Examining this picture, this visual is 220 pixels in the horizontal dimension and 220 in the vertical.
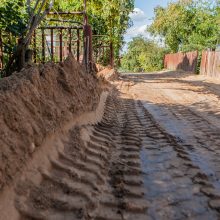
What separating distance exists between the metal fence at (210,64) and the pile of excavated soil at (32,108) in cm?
2029

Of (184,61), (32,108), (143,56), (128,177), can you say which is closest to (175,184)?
(128,177)

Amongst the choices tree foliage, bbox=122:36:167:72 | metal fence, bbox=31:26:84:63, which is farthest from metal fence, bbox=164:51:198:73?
metal fence, bbox=31:26:84:63

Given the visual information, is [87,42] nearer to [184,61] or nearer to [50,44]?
[50,44]

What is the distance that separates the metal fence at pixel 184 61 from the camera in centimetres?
3166

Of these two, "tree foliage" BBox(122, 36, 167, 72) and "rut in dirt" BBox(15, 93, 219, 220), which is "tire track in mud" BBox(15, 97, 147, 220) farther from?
"tree foliage" BBox(122, 36, 167, 72)

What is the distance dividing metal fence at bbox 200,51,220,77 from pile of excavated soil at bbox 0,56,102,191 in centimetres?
2029

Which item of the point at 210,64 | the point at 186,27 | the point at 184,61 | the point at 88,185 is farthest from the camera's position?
the point at 186,27

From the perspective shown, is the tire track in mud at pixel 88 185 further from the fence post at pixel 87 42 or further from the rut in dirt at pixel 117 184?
the fence post at pixel 87 42

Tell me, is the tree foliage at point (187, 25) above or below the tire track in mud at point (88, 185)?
above

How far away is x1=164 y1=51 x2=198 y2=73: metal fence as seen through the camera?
31659 mm

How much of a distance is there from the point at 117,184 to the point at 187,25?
40.0 meters

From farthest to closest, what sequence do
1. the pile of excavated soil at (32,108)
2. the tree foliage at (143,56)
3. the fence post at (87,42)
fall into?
the tree foliage at (143,56) → the fence post at (87,42) → the pile of excavated soil at (32,108)

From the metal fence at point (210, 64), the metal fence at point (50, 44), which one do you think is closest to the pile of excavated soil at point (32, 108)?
the metal fence at point (50, 44)

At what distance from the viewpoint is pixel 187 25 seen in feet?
134
